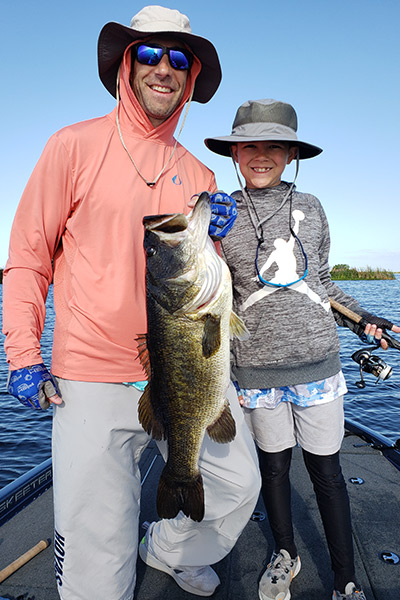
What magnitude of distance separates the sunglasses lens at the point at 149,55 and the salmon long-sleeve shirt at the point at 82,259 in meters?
0.55

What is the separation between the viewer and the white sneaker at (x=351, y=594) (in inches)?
110

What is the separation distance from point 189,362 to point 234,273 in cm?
95

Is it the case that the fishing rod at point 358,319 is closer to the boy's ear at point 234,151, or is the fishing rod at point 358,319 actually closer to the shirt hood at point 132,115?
the boy's ear at point 234,151

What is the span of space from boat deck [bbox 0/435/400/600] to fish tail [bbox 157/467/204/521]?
1.02 m

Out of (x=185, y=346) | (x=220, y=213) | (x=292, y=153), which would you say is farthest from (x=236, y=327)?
(x=292, y=153)

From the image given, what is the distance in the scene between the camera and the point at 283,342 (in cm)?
300

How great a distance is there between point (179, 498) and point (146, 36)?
2785 millimetres

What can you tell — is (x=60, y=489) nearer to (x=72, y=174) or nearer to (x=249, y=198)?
(x=72, y=174)

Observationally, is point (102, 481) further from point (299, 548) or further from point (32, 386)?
point (299, 548)

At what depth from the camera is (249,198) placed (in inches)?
126

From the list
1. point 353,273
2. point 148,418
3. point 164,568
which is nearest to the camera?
point 148,418

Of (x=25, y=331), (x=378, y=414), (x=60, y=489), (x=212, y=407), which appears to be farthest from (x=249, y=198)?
(x=378, y=414)

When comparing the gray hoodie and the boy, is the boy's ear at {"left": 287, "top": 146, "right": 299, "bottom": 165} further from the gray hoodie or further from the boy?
the gray hoodie

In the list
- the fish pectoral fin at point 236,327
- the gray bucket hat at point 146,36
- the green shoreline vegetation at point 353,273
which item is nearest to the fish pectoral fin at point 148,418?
the fish pectoral fin at point 236,327
